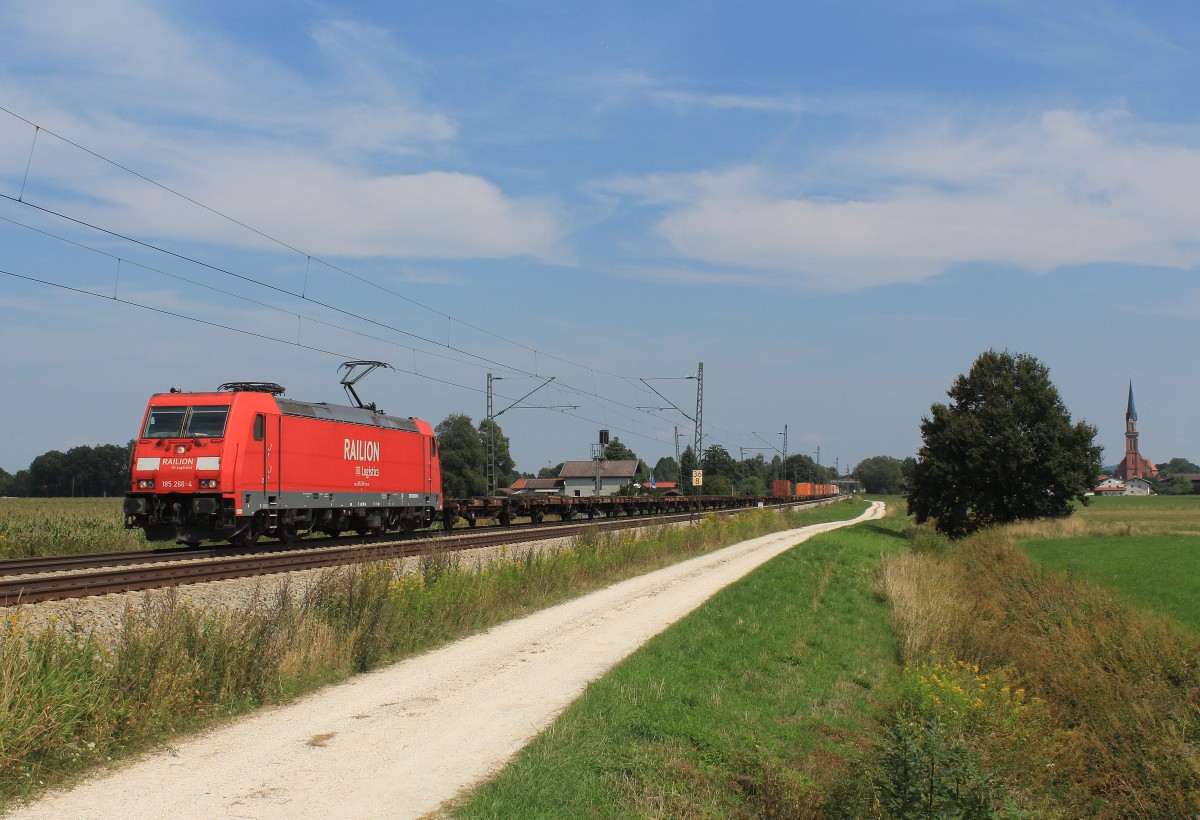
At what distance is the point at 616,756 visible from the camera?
27.0 feet

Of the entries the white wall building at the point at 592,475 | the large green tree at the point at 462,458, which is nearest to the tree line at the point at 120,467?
the large green tree at the point at 462,458

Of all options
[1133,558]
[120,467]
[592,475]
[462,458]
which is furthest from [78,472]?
[1133,558]

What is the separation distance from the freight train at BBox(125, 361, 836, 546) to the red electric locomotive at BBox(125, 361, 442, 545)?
3 cm

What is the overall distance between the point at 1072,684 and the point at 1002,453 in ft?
115

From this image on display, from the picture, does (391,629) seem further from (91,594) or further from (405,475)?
(405,475)

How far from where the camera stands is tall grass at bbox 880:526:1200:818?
11.1 meters

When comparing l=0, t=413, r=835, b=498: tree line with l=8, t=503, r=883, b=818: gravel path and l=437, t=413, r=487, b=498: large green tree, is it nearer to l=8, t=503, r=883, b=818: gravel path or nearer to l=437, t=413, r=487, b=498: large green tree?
l=437, t=413, r=487, b=498: large green tree

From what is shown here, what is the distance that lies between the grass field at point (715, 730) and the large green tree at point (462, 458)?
81842mm

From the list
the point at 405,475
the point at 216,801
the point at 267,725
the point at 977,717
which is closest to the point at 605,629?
the point at 977,717

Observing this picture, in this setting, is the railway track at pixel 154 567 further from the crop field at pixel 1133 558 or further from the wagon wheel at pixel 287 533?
the crop field at pixel 1133 558

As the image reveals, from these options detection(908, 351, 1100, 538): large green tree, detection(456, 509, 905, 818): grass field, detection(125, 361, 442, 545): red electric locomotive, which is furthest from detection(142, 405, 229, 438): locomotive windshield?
detection(908, 351, 1100, 538): large green tree

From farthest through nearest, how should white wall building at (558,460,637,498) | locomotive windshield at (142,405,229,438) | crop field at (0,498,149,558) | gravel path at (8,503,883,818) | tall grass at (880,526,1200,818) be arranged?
1. white wall building at (558,460,637,498)
2. crop field at (0,498,149,558)
3. locomotive windshield at (142,405,229,438)
4. tall grass at (880,526,1200,818)
5. gravel path at (8,503,883,818)

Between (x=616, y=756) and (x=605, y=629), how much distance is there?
6608mm

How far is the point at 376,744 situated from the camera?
8.14 meters
